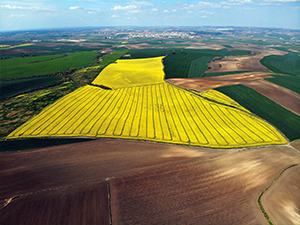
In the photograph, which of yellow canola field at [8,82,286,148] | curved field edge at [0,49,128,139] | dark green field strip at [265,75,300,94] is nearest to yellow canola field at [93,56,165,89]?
curved field edge at [0,49,128,139]

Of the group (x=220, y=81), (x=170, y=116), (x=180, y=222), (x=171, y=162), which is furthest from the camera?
(x=220, y=81)

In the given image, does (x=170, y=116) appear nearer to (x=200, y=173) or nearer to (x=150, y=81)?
(x=200, y=173)

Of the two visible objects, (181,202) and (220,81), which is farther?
(220,81)

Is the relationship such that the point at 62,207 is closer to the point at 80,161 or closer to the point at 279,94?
the point at 80,161

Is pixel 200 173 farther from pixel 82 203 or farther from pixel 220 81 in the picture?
pixel 220 81

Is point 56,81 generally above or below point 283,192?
above

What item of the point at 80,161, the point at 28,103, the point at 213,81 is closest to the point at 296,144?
the point at 213,81

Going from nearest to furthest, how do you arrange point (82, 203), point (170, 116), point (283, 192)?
point (82, 203)
point (283, 192)
point (170, 116)

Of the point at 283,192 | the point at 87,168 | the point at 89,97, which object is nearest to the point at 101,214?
the point at 87,168
